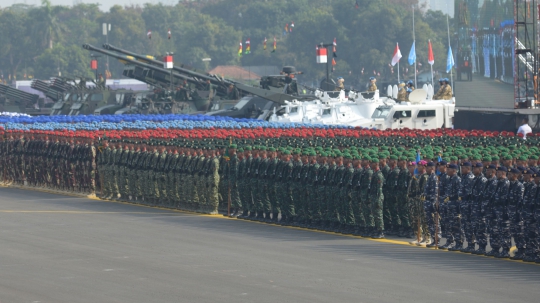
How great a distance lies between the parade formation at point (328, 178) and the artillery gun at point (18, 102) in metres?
27.9

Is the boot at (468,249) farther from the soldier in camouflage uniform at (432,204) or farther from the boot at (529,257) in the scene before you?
the boot at (529,257)

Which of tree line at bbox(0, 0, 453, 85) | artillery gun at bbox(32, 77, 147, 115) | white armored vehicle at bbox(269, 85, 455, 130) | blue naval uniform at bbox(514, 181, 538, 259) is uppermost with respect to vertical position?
tree line at bbox(0, 0, 453, 85)

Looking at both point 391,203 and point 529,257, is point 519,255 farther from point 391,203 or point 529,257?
point 391,203

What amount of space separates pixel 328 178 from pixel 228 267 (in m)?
4.15

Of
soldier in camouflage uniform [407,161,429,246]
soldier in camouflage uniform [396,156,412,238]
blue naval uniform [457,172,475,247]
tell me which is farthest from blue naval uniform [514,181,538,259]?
soldier in camouflage uniform [396,156,412,238]

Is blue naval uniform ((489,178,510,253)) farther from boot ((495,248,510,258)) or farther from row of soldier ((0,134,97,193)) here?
row of soldier ((0,134,97,193))

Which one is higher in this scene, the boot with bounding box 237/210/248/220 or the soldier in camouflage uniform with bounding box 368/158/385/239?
the soldier in camouflage uniform with bounding box 368/158/385/239

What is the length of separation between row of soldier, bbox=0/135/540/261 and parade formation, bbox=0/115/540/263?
0.02 m

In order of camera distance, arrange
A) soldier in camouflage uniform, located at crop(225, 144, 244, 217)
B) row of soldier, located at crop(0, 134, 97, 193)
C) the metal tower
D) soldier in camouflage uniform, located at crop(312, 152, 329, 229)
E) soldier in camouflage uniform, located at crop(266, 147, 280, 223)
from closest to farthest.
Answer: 1. soldier in camouflage uniform, located at crop(312, 152, 329, 229)
2. soldier in camouflage uniform, located at crop(266, 147, 280, 223)
3. soldier in camouflage uniform, located at crop(225, 144, 244, 217)
4. row of soldier, located at crop(0, 134, 97, 193)
5. the metal tower

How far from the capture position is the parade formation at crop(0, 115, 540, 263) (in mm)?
14008

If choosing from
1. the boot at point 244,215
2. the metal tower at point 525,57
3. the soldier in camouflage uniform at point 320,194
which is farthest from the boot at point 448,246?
the metal tower at point 525,57

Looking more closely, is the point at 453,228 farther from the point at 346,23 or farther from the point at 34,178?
A: the point at 346,23

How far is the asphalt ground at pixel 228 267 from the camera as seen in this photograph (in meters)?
11.3

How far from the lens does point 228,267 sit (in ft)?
42.9
